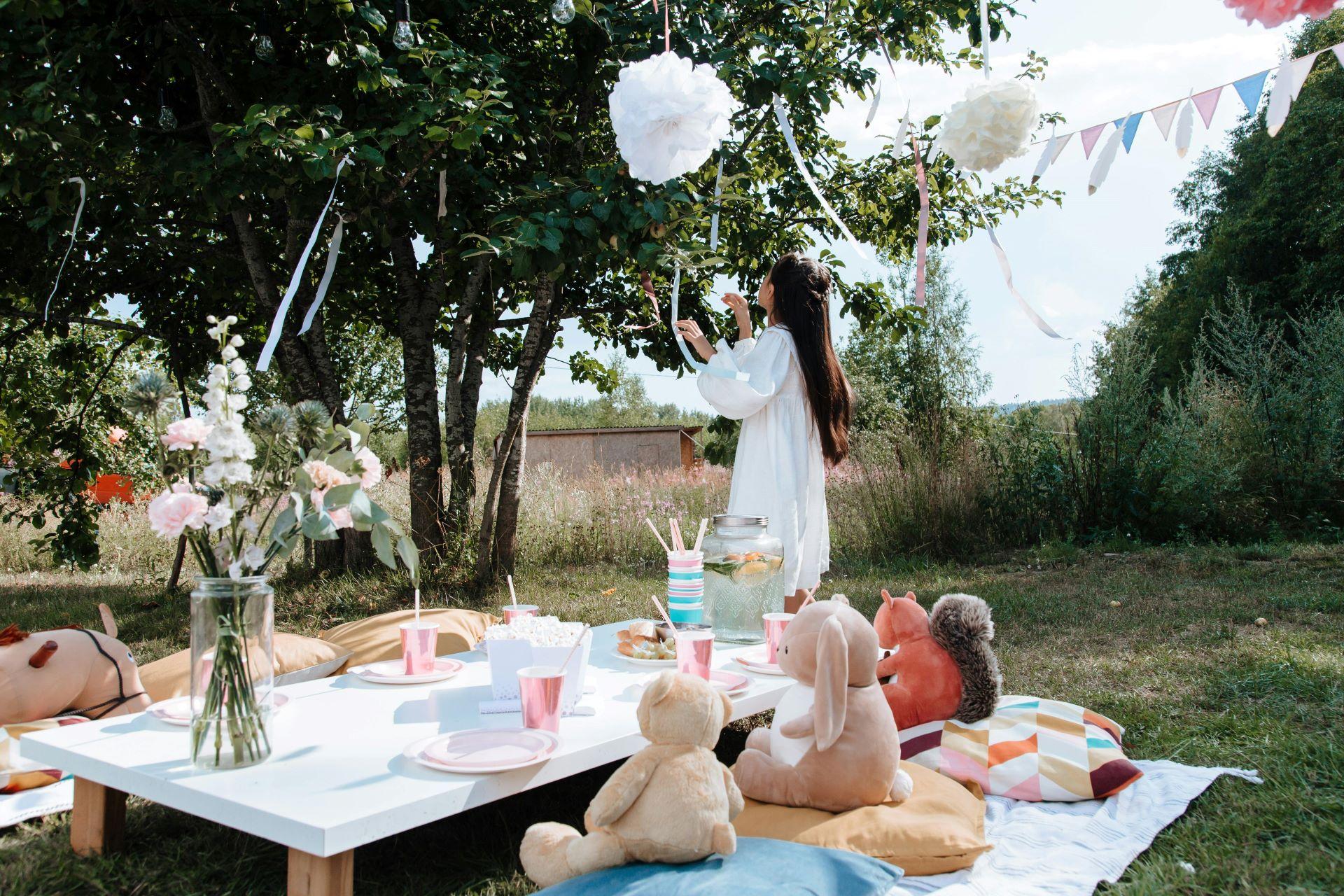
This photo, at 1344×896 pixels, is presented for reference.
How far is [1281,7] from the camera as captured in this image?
1375 mm

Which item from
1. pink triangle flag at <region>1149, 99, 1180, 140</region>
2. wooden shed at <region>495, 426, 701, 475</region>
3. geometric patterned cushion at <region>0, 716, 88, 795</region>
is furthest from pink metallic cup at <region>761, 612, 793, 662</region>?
wooden shed at <region>495, 426, 701, 475</region>

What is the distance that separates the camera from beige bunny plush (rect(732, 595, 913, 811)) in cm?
196

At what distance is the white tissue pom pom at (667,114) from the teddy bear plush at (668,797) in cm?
155

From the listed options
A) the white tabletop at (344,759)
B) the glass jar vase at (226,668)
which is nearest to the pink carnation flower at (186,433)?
the glass jar vase at (226,668)

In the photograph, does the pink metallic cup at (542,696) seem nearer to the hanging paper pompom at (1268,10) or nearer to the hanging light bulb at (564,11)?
the hanging paper pompom at (1268,10)

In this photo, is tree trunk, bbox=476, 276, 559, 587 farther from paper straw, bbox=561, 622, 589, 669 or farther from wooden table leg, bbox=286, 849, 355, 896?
wooden table leg, bbox=286, 849, 355, 896

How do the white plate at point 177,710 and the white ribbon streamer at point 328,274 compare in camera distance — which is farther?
the white ribbon streamer at point 328,274

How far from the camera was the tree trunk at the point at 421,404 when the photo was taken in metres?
5.91

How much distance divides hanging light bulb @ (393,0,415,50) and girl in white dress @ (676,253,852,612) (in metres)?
1.94

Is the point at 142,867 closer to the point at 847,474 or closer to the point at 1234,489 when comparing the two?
the point at 847,474

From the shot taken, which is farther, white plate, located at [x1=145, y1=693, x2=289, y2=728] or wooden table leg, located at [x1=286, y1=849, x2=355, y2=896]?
white plate, located at [x1=145, y1=693, x2=289, y2=728]

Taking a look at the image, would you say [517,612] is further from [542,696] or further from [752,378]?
[752,378]

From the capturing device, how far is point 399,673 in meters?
2.33

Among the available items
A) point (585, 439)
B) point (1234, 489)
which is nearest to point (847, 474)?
point (1234, 489)
